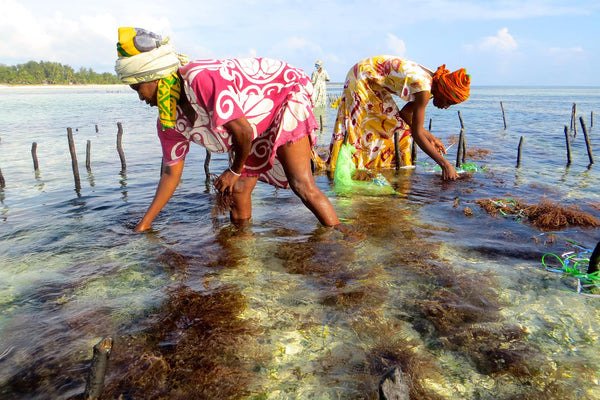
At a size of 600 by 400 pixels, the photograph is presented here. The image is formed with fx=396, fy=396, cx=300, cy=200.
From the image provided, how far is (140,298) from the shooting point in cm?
287

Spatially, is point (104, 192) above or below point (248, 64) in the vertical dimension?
below

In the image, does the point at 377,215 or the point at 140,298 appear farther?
the point at 377,215

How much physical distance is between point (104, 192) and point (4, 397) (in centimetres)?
541

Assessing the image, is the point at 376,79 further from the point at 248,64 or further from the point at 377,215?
the point at 248,64

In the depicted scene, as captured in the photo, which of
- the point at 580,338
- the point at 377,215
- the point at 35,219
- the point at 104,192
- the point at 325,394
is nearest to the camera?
the point at 325,394

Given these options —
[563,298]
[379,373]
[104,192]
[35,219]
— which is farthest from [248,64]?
[104,192]

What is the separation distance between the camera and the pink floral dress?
2.78 m

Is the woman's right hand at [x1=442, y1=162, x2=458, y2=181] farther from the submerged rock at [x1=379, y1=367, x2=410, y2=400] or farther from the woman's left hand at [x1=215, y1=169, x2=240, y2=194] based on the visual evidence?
the submerged rock at [x1=379, y1=367, x2=410, y2=400]

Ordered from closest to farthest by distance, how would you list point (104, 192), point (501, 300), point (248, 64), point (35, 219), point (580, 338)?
point (580, 338), point (501, 300), point (248, 64), point (35, 219), point (104, 192)

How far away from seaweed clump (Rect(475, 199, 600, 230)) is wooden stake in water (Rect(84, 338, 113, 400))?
14.3 ft

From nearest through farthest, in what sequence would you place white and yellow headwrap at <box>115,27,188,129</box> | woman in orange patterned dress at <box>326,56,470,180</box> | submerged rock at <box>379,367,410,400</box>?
submerged rock at <box>379,367,410,400</box> → white and yellow headwrap at <box>115,27,188,129</box> → woman in orange patterned dress at <box>326,56,470,180</box>

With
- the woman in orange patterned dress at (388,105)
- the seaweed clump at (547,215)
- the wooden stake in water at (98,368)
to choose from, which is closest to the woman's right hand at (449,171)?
the woman in orange patterned dress at (388,105)

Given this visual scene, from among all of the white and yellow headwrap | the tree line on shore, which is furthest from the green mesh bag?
the tree line on shore

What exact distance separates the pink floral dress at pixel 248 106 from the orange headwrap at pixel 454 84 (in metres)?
2.11
